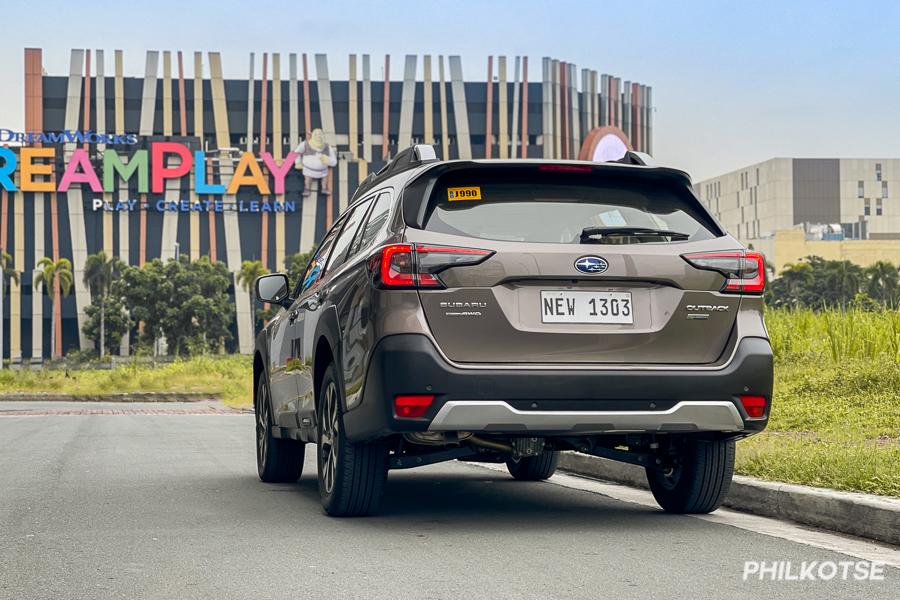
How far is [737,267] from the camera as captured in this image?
680 cm

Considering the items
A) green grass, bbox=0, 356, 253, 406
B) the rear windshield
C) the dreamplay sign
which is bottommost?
green grass, bbox=0, 356, 253, 406

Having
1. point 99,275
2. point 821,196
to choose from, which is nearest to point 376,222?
point 99,275

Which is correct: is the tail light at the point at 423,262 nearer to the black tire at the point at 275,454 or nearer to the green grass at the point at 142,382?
the black tire at the point at 275,454

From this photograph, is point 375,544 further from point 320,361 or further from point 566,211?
point 566,211

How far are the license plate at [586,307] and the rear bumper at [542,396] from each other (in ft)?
0.86

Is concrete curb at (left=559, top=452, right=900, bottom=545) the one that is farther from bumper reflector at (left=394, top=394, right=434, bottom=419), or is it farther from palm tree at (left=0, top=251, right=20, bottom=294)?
palm tree at (left=0, top=251, right=20, bottom=294)

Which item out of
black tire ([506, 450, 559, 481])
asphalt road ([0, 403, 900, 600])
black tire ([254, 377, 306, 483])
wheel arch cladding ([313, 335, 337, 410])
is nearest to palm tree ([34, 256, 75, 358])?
asphalt road ([0, 403, 900, 600])

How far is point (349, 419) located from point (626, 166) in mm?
1993

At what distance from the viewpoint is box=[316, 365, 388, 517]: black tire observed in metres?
7.11

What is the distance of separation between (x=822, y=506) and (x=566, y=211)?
209cm

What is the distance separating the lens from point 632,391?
6492 mm

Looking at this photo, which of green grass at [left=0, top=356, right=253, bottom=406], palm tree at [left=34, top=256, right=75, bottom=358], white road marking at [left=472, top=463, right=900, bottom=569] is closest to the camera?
white road marking at [left=472, top=463, right=900, bottom=569]

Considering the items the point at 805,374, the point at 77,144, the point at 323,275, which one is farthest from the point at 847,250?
the point at 323,275

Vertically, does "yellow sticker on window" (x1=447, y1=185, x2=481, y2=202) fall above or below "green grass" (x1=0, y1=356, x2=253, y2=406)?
above
